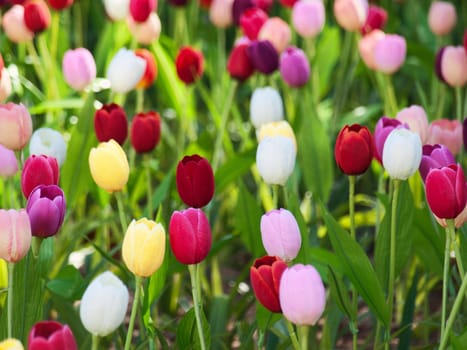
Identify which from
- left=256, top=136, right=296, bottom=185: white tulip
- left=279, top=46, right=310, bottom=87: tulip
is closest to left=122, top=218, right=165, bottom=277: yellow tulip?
left=256, top=136, right=296, bottom=185: white tulip

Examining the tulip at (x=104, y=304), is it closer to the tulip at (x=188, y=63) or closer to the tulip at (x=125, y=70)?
the tulip at (x=125, y=70)

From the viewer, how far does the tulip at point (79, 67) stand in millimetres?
1802

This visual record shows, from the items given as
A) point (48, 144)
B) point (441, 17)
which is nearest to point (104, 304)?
point (48, 144)

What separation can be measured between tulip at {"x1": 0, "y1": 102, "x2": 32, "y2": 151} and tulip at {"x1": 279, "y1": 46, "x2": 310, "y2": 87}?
614 mm

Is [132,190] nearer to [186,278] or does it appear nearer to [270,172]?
[186,278]

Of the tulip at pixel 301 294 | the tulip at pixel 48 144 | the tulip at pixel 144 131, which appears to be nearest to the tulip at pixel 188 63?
the tulip at pixel 144 131

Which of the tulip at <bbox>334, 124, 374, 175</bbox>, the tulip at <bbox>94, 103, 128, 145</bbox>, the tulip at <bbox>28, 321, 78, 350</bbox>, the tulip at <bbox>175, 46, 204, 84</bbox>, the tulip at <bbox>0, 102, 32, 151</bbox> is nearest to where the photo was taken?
the tulip at <bbox>28, 321, 78, 350</bbox>

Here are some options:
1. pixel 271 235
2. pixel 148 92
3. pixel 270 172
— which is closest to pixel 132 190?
pixel 270 172

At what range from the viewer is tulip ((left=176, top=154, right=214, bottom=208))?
1231 millimetres

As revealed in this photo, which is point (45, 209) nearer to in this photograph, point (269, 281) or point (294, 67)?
point (269, 281)

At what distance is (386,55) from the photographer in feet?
6.13

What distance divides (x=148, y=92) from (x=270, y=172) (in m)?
1.57

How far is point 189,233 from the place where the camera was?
44.6 inches

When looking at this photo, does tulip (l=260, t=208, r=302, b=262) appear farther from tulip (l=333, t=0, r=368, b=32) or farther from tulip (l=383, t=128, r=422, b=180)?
tulip (l=333, t=0, r=368, b=32)
